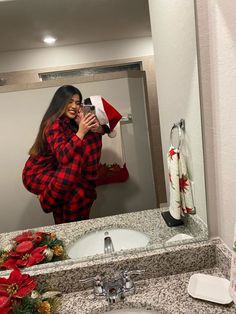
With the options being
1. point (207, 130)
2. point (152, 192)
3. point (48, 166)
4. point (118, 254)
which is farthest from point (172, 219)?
point (48, 166)

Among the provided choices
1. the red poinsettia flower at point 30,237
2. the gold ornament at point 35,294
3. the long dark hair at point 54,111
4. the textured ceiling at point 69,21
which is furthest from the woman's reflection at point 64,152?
the gold ornament at point 35,294

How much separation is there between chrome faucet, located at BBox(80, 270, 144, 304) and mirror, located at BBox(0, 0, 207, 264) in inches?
13.9

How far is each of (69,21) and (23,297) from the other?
94cm

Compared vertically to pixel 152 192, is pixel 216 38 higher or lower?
higher

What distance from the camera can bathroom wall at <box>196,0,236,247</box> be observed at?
67cm

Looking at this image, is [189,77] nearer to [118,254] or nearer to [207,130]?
[207,130]

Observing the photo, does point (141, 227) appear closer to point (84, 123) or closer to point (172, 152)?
point (172, 152)

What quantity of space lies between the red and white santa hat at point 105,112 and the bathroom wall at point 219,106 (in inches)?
13.1

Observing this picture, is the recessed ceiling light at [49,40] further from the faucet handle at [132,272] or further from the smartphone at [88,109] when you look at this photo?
the faucet handle at [132,272]

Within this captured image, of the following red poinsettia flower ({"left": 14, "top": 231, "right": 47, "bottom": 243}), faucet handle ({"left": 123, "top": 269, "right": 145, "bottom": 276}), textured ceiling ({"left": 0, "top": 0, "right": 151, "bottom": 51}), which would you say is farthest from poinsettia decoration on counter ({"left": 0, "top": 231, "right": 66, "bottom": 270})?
textured ceiling ({"left": 0, "top": 0, "right": 151, "bottom": 51})

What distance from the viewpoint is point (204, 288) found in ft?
2.55

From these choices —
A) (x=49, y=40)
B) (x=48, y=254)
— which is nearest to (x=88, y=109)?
(x=49, y=40)

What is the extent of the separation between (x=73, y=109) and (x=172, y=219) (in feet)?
1.96

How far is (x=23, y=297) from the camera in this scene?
2.37ft
